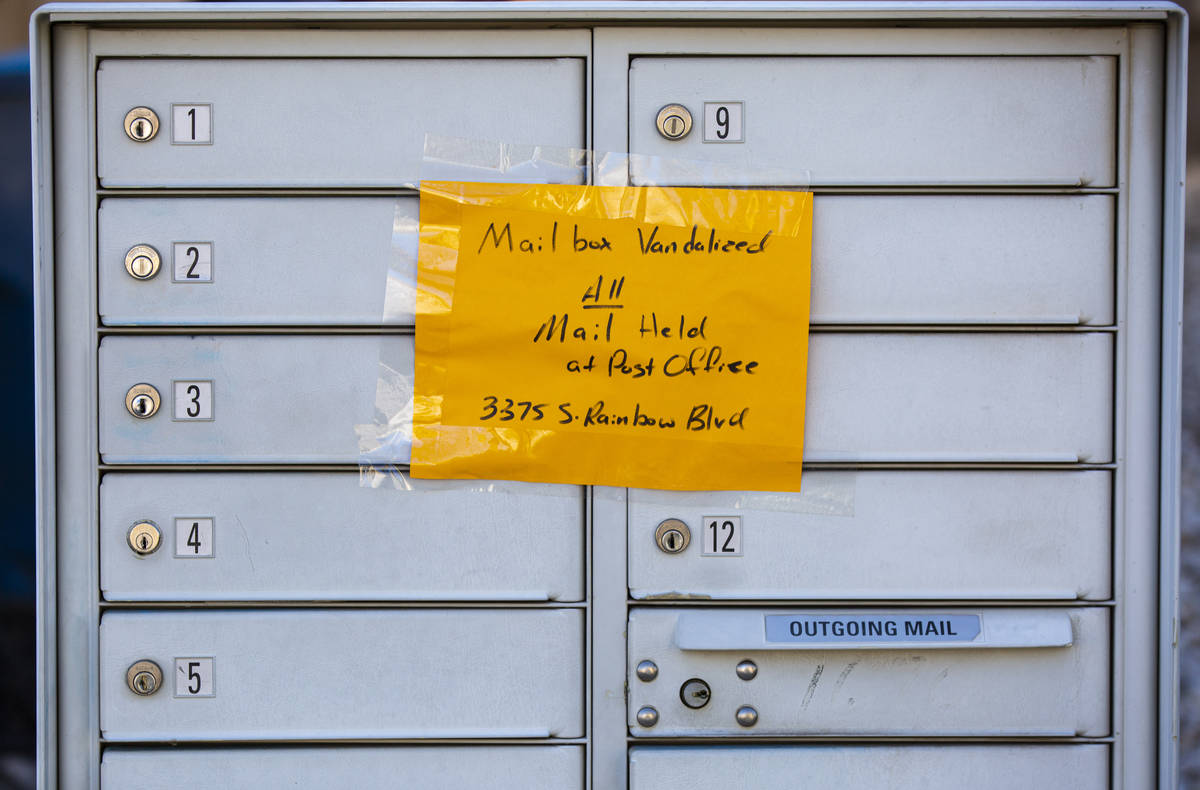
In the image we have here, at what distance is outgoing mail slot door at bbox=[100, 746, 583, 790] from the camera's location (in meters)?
1.61

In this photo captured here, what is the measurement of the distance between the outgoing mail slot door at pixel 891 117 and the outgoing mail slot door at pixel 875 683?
0.83m

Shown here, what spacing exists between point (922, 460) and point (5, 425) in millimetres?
2799

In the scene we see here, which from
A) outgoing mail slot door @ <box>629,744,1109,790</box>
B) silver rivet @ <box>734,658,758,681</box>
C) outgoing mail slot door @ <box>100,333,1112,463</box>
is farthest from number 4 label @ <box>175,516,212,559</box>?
silver rivet @ <box>734,658,758,681</box>

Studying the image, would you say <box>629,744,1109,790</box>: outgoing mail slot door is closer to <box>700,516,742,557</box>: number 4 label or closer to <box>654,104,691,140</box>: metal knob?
<box>700,516,742,557</box>: number 4 label

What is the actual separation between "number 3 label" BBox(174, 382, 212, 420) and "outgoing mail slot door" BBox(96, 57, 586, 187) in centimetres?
38

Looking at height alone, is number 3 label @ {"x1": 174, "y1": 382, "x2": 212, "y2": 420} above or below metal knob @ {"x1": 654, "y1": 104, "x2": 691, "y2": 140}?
below

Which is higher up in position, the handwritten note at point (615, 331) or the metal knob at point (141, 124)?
the metal knob at point (141, 124)

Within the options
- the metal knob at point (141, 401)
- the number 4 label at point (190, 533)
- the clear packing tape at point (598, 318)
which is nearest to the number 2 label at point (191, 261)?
the metal knob at point (141, 401)

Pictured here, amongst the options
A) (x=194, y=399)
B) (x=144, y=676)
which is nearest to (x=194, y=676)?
(x=144, y=676)

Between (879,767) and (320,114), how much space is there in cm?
165

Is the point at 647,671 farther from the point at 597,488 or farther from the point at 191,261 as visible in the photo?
the point at 191,261

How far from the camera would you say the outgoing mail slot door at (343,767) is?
161cm

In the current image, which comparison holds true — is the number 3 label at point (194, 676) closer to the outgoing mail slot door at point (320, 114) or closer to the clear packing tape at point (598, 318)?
the clear packing tape at point (598, 318)

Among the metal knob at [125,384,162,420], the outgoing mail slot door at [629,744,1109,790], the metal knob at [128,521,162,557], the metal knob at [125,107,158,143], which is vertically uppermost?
the metal knob at [125,107,158,143]
